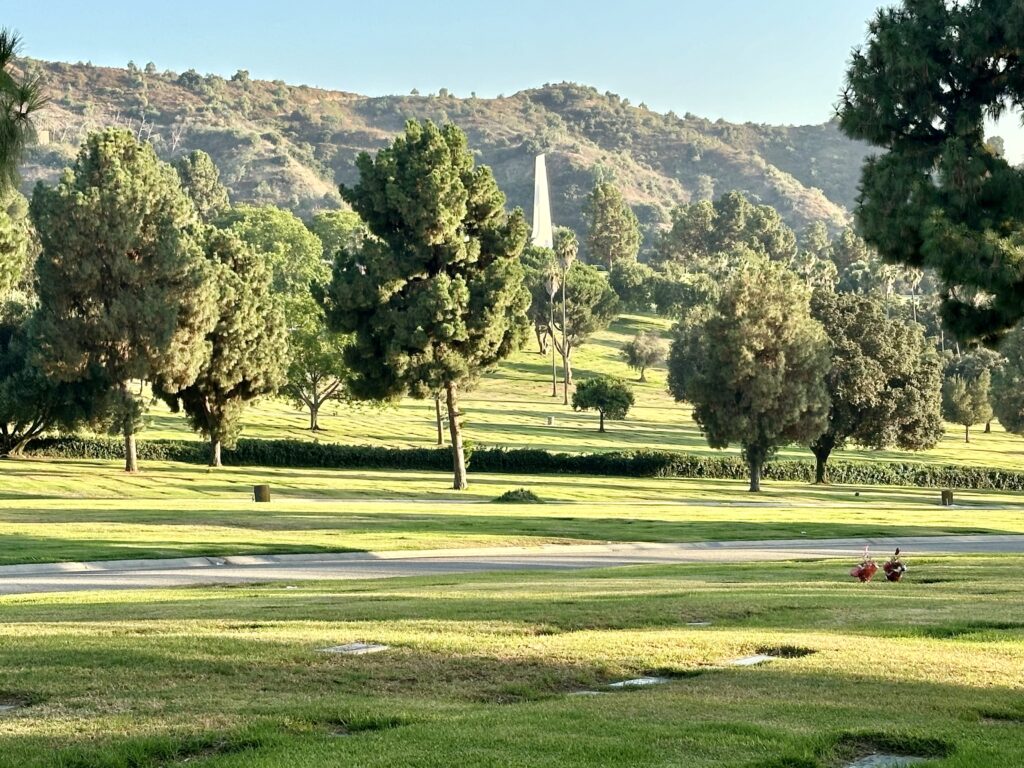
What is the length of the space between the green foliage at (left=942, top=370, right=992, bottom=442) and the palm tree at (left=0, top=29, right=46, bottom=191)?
109 m

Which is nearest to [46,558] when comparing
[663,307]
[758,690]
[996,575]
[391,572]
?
[391,572]

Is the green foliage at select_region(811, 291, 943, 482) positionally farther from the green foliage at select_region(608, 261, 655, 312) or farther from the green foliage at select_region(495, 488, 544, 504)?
the green foliage at select_region(608, 261, 655, 312)

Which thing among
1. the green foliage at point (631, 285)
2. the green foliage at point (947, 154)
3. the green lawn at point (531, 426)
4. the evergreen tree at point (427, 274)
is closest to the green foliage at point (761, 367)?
the evergreen tree at point (427, 274)

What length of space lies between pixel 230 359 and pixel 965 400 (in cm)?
7162

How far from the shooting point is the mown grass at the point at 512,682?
7.64 metres

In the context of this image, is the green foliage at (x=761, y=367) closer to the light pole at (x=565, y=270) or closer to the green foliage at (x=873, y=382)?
the green foliage at (x=873, y=382)

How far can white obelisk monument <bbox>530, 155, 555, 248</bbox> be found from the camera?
612ft

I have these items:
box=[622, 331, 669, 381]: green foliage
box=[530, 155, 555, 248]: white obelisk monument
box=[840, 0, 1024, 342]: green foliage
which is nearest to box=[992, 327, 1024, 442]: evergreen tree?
box=[622, 331, 669, 381]: green foliage

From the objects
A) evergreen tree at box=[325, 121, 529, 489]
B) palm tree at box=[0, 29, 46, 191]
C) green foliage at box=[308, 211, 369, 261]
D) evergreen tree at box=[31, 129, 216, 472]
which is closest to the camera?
palm tree at box=[0, 29, 46, 191]

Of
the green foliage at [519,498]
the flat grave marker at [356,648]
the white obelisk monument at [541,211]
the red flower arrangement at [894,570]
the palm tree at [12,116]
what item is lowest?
the green foliage at [519,498]

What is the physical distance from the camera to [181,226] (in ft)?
202

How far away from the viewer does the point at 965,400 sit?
111 meters

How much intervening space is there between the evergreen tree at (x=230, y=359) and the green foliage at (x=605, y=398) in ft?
115

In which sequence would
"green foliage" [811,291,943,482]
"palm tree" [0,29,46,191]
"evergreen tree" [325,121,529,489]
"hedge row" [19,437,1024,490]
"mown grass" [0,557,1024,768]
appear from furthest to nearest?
"green foliage" [811,291,943,482] < "hedge row" [19,437,1024,490] < "evergreen tree" [325,121,529,489] < "palm tree" [0,29,46,191] < "mown grass" [0,557,1024,768]
